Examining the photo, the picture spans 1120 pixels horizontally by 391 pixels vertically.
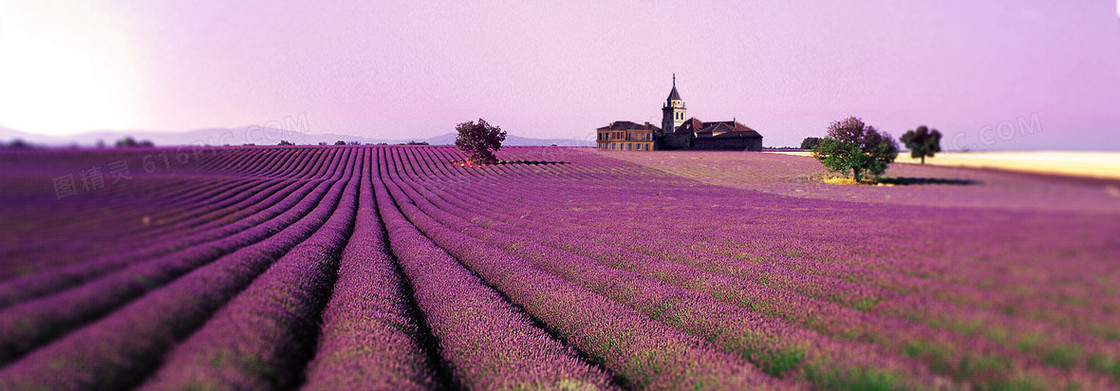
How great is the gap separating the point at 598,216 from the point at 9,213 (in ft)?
43.1

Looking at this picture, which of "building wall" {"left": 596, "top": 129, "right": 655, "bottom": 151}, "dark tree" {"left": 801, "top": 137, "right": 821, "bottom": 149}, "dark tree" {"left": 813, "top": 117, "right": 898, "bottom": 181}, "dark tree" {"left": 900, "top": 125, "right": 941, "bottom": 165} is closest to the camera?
"dark tree" {"left": 900, "top": 125, "right": 941, "bottom": 165}

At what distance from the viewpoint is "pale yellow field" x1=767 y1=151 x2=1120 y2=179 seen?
6.47ft

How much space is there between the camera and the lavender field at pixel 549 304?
1.78m

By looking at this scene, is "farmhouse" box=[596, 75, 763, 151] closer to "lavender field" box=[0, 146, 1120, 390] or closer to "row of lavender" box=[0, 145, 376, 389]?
"lavender field" box=[0, 146, 1120, 390]

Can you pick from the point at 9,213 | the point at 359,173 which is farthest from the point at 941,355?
the point at 359,173

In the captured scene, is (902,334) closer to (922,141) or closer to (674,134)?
(922,141)

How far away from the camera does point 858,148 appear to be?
4.60 m

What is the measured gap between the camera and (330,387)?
8.57 ft

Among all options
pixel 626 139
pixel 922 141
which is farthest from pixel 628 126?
pixel 922 141

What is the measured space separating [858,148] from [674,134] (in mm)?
77005

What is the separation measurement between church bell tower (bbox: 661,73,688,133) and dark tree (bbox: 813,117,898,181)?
80.3 meters

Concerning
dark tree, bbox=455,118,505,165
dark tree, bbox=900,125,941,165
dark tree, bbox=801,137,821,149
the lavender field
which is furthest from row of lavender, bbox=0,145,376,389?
dark tree, bbox=455,118,505,165

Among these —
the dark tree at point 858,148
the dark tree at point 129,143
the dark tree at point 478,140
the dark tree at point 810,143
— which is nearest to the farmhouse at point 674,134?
the dark tree at point 478,140

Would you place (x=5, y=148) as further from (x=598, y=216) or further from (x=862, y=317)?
(x=598, y=216)
